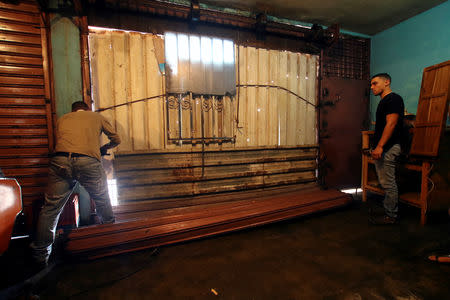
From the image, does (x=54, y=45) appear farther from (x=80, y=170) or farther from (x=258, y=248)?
(x=258, y=248)

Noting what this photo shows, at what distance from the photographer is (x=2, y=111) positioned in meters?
3.07

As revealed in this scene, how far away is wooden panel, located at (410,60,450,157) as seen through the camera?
10.2 feet

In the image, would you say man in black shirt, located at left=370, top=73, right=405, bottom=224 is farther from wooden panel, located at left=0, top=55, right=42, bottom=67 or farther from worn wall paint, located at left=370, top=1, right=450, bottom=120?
wooden panel, located at left=0, top=55, right=42, bottom=67

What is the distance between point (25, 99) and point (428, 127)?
651 cm

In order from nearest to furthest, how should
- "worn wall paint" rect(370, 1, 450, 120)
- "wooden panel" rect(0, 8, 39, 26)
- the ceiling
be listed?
"wooden panel" rect(0, 8, 39, 26), the ceiling, "worn wall paint" rect(370, 1, 450, 120)

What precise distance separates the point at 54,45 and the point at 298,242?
497 cm

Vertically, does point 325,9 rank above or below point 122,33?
above

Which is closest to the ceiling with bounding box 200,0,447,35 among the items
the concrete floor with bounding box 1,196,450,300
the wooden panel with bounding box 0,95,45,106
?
the wooden panel with bounding box 0,95,45,106

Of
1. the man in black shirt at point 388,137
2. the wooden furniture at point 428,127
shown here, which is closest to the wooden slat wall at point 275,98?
the man in black shirt at point 388,137

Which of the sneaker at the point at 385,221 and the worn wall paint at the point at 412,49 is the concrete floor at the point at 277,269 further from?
the worn wall paint at the point at 412,49

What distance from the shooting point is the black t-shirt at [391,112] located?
3035 millimetres

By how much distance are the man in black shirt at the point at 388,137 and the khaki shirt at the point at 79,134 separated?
165 inches

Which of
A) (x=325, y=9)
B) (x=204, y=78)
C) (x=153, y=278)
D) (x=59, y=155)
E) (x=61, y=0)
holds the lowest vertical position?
(x=153, y=278)

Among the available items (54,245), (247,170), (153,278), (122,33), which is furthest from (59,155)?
(247,170)
